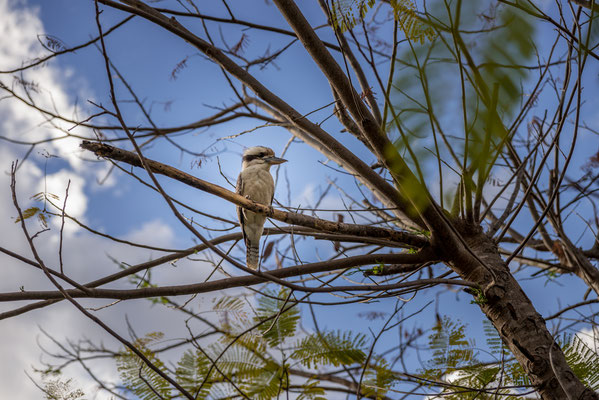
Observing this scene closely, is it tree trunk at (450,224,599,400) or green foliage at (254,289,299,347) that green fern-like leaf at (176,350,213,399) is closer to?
green foliage at (254,289,299,347)

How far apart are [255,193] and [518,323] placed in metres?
2.52

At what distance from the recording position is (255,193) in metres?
4.24

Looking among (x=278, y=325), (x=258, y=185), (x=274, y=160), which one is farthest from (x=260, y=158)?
(x=278, y=325)

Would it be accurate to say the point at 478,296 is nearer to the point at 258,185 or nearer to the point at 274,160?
the point at 258,185

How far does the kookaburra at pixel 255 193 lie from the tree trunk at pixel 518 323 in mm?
1986

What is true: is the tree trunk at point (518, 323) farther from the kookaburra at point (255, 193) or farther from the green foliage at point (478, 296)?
the kookaburra at point (255, 193)

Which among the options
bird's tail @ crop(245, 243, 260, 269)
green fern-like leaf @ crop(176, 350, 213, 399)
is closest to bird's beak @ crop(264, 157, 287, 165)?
bird's tail @ crop(245, 243, 260, 269)

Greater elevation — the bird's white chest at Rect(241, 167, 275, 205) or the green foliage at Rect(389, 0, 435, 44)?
the bird's white chest at Rect(241, 167, 275, 205)

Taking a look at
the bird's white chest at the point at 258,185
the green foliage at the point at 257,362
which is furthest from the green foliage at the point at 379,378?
the bird's white chest at the point at 258,185

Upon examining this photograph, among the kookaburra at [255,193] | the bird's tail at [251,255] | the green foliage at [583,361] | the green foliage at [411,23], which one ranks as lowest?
the green foliage at [583,361]

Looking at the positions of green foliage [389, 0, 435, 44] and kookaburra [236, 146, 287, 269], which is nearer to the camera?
green foliage [389, 0, 435, 44]

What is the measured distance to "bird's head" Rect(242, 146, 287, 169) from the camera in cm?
451

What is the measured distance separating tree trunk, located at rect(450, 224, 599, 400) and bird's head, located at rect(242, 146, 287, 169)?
222cm

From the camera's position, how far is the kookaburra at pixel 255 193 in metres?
4.16
